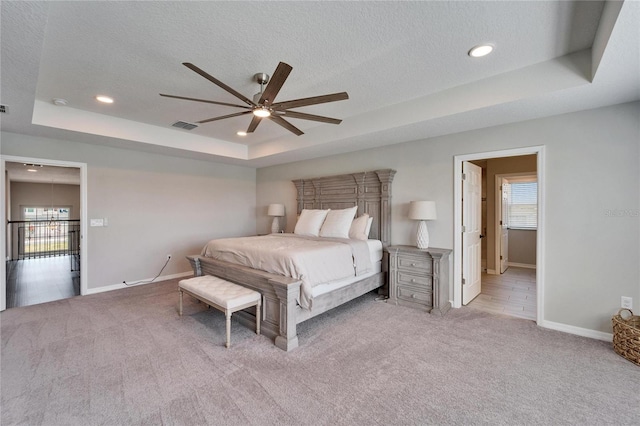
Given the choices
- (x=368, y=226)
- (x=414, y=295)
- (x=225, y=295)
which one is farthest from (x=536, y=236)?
(x=225, y=295)

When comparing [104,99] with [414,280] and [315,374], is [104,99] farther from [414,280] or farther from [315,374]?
[414,280]

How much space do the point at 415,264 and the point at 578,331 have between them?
176 cm

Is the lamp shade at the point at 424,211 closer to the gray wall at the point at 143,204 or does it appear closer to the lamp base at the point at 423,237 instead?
the lamp base at the point at 423,237

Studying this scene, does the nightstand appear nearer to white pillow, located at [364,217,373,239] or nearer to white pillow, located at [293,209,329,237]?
white pillow, located at [364,217,373,239]

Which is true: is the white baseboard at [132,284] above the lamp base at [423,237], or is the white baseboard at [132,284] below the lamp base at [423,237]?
below

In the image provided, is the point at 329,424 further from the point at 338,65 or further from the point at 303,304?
the point at 338,65

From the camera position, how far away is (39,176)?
7.79 m

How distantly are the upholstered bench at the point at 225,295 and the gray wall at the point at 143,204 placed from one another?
2.25 metres

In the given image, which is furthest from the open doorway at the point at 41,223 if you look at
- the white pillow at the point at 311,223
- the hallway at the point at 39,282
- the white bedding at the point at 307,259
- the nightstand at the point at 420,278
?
the nightstand at the point at 420,278

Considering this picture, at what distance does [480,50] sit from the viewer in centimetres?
230

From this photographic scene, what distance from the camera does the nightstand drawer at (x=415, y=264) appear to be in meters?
3.61

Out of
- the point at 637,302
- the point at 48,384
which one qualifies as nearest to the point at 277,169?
the point at 48,384

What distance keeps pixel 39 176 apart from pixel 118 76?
790 centimetres

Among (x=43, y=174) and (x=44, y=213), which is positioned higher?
(x=43, y=174)
